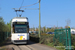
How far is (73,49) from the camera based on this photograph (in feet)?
34.9

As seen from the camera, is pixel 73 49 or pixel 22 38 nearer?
pixel 73 49

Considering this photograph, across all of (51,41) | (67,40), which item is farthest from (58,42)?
(67,40)

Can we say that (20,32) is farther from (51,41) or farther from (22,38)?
(51,41)

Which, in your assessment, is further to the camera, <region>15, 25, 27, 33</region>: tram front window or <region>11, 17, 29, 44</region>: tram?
<region>15, 25, 27, 33</region>: tram front window

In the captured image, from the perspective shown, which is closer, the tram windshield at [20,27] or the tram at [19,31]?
the tram at [19,31]

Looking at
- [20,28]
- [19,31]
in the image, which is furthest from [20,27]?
[19,31]

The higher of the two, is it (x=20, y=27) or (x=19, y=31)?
(x=20, y=27)

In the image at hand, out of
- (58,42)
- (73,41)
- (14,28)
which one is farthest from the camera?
(14,28)

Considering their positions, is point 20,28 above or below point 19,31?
above

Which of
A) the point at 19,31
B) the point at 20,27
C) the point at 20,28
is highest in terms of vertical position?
the point at 20,27

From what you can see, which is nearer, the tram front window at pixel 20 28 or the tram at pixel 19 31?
the tram at pixel 19 31

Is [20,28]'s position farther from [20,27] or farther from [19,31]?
[19,31]

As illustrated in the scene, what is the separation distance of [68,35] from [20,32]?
8.14 metres

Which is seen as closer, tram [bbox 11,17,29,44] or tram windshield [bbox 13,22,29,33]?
tram [bbox 11,17,29,44]
